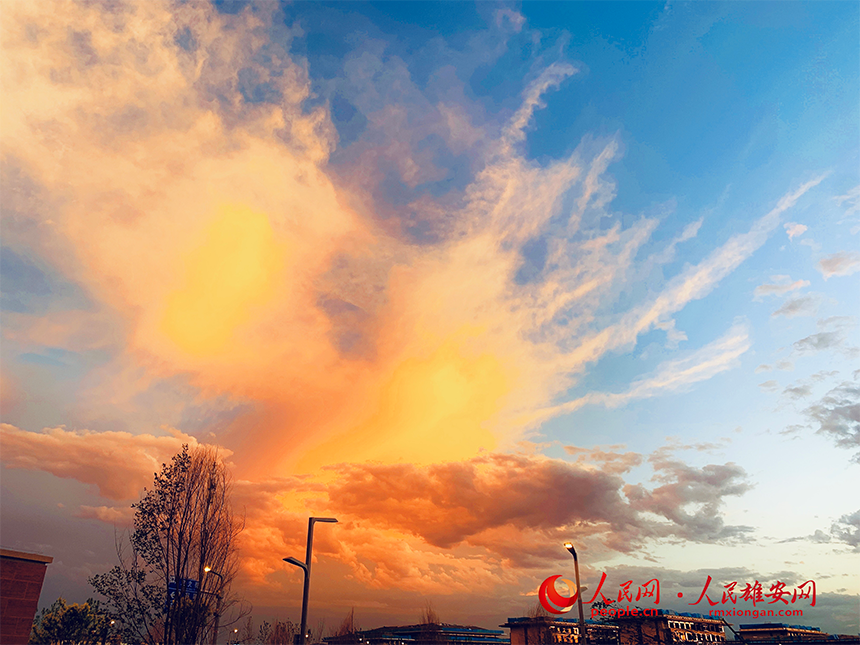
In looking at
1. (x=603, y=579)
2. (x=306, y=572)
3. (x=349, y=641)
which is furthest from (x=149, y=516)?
(x=349, y=641)

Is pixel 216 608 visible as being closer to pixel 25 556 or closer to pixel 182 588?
pixel 182 588

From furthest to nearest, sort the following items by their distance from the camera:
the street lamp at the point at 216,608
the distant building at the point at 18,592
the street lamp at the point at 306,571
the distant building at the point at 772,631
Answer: the distant building at the point at 772,631 < the street lamp at the point at 216,608 < the street lamp at the point at 306,571 < the distant building at the point at 18,592

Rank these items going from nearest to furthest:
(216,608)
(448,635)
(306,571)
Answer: (306,571) < (216,608) < (448,635)

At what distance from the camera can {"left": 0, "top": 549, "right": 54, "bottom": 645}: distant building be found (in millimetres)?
17891

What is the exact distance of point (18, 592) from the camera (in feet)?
60.2

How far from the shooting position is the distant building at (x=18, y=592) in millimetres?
17891

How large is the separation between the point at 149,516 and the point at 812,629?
161m

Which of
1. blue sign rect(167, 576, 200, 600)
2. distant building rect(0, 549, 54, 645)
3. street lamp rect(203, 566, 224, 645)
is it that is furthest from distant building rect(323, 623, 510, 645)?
distant building rect(0, 549, 54, 645)

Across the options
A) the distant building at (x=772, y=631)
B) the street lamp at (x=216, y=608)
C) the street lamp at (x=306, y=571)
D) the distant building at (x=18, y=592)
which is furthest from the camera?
the distant building at (x=772, y=631)

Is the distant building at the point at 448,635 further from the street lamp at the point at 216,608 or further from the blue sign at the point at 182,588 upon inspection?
the blue sign at the point at 182,588

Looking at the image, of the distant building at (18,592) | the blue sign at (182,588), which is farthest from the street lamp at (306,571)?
the distant building at (18,592)

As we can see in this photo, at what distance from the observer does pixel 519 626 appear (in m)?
125

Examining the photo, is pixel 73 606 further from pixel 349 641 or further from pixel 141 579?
pixel 141 579

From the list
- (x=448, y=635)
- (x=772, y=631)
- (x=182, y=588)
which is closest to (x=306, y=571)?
(x=182, y=588)
